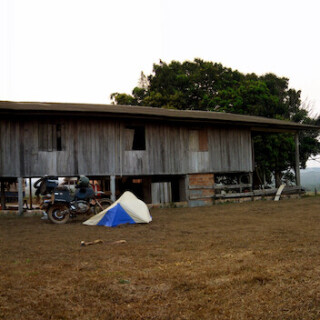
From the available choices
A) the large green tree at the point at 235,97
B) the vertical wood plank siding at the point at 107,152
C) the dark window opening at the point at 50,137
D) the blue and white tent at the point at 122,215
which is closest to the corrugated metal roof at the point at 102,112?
the vertical wood plank siding at the point at 107,152

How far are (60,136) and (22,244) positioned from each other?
880 centimetres

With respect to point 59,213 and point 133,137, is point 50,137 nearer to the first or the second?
point 133,137

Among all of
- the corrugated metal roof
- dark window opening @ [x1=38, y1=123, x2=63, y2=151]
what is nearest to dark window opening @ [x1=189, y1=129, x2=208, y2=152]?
the corrugated metal roof

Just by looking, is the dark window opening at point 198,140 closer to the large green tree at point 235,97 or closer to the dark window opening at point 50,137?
the dark window opening at point 50,137

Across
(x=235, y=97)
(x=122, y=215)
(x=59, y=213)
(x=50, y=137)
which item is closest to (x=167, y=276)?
(x=122, y=215)

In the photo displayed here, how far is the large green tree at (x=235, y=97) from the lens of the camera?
2867 centimetres

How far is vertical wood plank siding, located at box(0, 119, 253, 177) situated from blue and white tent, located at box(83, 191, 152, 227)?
16.7 ft

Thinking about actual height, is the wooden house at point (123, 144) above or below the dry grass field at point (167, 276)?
above

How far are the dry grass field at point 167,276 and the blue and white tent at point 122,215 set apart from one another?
231 cm

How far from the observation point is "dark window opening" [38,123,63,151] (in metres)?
16.3

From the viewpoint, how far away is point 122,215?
A: 1173cm

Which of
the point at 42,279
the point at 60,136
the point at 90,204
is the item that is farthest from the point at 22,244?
the point at 60,136

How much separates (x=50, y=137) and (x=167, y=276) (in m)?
12.7

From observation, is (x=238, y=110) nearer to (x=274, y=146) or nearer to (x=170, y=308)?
(x=274, y=146)
